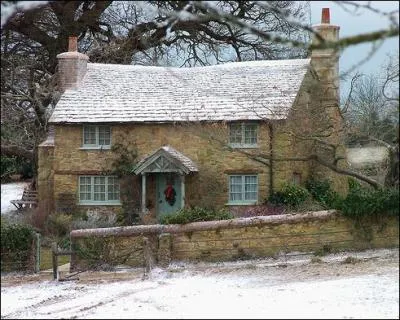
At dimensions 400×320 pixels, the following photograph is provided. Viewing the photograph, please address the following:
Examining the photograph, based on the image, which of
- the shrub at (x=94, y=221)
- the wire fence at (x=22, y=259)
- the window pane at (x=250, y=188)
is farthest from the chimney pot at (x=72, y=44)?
the wire fence at (x=22, y=259)

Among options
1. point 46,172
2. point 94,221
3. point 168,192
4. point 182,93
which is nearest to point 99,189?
point 46,172

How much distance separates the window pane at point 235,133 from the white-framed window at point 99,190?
439cm

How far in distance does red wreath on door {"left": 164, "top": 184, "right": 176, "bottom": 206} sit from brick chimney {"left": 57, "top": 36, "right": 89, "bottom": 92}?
5183 mm

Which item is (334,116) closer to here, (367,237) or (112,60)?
(367,237)

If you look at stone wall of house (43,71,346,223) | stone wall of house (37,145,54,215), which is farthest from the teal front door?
stone wall of house (37,145,54,215)

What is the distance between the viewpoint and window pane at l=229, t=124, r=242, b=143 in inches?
1002

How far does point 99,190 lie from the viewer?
1023 inches

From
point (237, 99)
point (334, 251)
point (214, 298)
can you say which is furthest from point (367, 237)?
point (237, 99)

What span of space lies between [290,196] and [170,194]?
429cm

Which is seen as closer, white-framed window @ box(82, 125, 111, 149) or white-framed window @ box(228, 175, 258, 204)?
white-framed window @ box(228, 175, 258, 204)

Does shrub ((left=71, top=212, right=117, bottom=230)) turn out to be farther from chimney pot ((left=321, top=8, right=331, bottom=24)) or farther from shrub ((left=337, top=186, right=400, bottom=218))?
chimney pot ((left=321, top=8, right=331, bottom=24))

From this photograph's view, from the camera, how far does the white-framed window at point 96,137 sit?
85.3 ft

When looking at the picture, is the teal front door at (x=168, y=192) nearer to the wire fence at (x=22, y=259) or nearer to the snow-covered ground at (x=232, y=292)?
the snow-covered ground at (x=232, y=292)

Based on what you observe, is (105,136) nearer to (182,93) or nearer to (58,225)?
(182,93)
